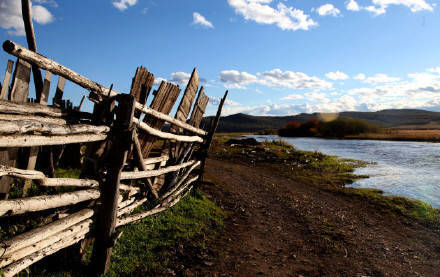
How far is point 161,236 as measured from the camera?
564cm

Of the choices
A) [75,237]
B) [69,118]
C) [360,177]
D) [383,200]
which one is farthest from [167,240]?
[360,177]

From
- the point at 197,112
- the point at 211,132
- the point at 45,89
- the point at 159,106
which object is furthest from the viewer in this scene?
the point at 211,132

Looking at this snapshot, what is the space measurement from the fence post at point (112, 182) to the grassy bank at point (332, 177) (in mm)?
8891

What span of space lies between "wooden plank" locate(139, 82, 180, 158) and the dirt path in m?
2.60

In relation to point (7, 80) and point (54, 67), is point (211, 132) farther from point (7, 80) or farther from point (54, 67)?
point (54, 67)

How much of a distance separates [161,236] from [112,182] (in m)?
2.14

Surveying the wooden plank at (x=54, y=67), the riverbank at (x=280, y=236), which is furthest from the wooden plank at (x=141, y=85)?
the riverbank at (x=280, y=236)

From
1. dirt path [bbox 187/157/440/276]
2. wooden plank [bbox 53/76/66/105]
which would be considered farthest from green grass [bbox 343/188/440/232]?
wooden plank [bbox 53/76/66/105]

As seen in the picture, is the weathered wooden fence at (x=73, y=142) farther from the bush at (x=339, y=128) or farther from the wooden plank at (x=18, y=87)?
the bush at (x=339, y=128)

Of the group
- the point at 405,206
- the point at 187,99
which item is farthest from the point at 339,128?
the point at 187,99

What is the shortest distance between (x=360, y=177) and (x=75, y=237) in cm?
1487

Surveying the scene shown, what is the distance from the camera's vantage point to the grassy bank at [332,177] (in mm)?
9277

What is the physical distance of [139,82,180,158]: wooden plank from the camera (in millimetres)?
5613

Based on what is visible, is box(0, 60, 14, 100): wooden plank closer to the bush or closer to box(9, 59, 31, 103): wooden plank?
box(9, 59, 31, 103): wooden plank
